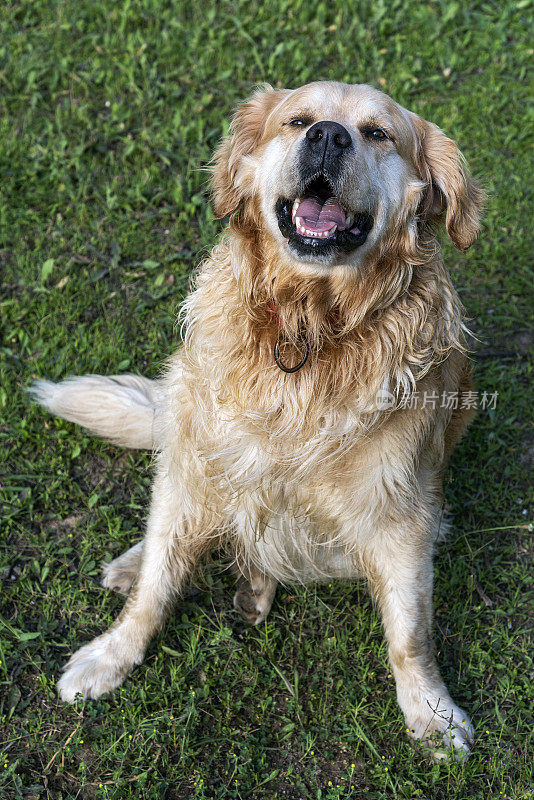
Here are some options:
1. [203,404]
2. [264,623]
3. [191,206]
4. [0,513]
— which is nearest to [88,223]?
[191,206]

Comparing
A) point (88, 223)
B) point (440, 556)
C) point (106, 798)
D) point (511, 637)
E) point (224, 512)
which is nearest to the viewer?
point (106, 798)

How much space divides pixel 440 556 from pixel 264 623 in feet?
2.89

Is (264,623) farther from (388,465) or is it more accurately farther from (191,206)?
(191,206)

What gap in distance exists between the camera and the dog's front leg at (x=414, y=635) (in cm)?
303

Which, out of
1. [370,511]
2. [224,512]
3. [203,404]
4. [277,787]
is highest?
[203,404]

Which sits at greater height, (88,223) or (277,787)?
(88,223)

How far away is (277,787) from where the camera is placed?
2.96 metres

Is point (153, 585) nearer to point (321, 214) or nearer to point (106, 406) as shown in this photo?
point (106, 406)

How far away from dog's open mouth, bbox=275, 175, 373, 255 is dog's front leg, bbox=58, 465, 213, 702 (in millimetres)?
1085

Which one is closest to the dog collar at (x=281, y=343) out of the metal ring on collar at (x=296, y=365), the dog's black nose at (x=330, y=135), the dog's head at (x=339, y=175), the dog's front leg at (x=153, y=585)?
the metal ring on collar at (x=296, y=365)

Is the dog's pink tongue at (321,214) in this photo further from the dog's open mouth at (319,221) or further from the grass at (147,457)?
the grass at (147,457)

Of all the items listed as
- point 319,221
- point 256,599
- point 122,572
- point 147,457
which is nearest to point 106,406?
point 147,457

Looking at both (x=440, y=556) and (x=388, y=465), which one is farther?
(x=440, y=556)

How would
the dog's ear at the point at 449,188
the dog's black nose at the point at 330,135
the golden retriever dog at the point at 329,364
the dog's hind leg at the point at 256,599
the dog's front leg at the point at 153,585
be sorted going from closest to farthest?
the dog's black nose at the point at 330,135
the golden retriever dog at the point at 329,364
the dog's ear at the point at 449,188
the dog's front leg at the point at 153,585
the dog's hind leg at the point at 256,599
